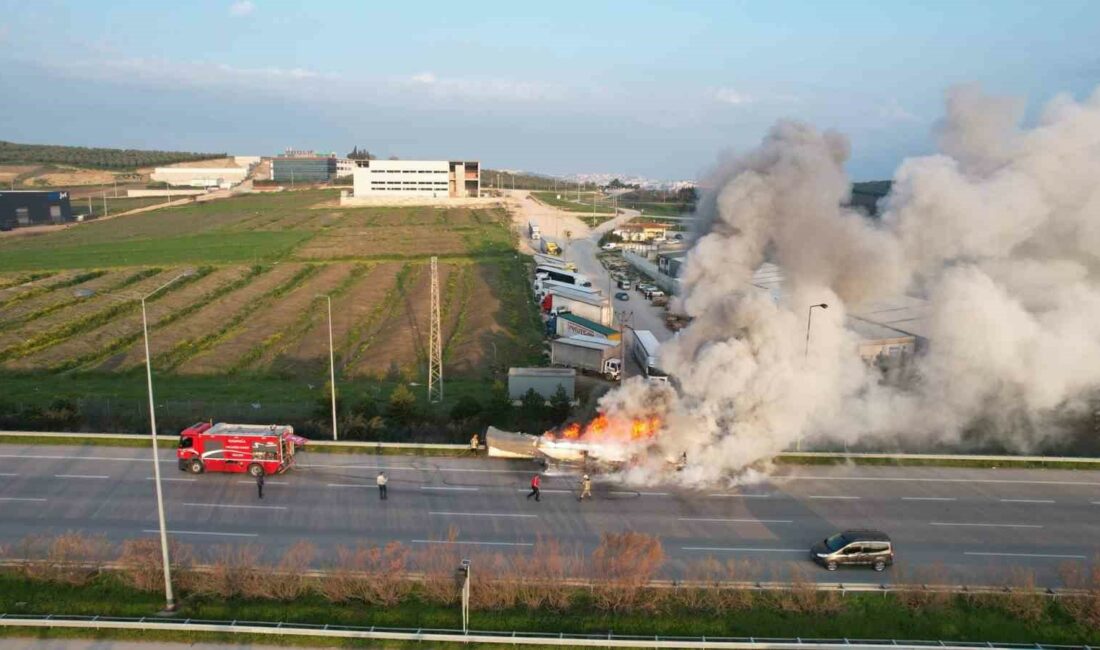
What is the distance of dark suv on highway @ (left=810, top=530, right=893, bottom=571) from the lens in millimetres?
17844

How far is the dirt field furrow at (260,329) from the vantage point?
36625 mm

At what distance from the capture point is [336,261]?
69312 mm

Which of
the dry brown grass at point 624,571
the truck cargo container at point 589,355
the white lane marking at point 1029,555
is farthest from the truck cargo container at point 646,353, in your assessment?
the dry brown grass at point 624,571

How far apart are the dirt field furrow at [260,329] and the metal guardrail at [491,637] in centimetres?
2227

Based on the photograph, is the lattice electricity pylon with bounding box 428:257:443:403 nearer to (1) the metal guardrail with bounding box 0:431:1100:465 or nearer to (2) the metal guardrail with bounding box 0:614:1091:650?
(1) the metal guardrail with bounding box 0:431:1100:465

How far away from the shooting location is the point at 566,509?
21031 millimetres

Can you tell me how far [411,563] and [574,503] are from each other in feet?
18.1

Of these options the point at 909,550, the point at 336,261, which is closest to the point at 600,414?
the point at 909,550

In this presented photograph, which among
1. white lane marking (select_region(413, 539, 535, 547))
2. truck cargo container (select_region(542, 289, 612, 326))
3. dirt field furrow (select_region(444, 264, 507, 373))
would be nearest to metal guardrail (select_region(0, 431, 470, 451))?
white lane marking (select_region(413, 539, 535, 547))

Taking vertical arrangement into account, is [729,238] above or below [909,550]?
above

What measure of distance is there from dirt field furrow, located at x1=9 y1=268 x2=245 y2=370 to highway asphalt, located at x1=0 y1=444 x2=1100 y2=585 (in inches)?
539

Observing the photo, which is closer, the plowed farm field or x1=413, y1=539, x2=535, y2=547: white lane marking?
x1=413, y1=539, x2=535, y2=547: white lane marking

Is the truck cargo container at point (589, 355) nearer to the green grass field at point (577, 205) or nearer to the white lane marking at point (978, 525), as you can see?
the white lane marking at point (978, 525)

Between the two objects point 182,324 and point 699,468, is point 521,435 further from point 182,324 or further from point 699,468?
point 182,324
